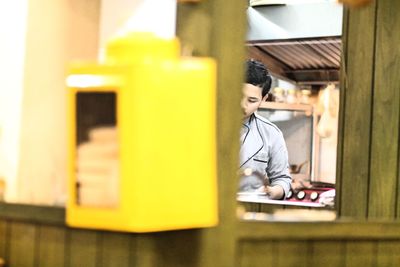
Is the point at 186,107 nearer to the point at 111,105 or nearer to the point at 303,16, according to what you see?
the point at 111,105

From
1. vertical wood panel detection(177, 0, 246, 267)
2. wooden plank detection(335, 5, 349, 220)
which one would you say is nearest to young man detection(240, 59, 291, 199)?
wooden plank detection(335, 5, 349, 220)

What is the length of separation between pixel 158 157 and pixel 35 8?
0.55 m

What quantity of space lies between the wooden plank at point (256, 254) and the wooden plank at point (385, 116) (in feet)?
1.40

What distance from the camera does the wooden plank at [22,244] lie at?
4.79ft

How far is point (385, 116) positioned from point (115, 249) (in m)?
0.83

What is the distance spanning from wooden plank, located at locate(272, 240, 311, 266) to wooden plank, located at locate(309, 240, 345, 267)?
15mm

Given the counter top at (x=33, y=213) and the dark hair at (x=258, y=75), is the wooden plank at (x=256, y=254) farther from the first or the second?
the dark hair at (x=258, y=75)

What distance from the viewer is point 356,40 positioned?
5.81 ft

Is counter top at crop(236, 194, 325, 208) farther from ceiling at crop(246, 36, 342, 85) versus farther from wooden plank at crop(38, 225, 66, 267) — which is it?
wooden plank at crop(38, 225, 66, 267)

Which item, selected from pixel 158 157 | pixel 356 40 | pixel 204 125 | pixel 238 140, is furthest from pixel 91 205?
pixel 356 40

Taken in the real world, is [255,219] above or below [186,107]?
below

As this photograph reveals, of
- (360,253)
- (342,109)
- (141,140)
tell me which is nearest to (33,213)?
(141,140)

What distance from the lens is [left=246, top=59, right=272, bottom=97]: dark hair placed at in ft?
8.87

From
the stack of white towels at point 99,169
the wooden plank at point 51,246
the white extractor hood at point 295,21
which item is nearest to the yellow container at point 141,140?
the stack of white towels at point 99,169
